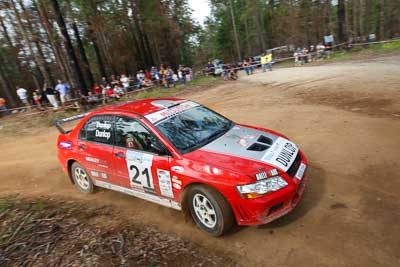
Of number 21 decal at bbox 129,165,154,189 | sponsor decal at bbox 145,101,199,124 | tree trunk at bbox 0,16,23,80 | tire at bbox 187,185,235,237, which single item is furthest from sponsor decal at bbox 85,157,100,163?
tree trunk at bbox 0,16,23,80

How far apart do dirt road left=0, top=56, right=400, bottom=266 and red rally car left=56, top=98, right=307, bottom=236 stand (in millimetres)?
331

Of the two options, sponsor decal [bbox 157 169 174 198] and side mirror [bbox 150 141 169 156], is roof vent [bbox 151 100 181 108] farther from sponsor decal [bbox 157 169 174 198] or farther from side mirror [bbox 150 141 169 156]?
sponsor decal [bbox 157 169 174 198]

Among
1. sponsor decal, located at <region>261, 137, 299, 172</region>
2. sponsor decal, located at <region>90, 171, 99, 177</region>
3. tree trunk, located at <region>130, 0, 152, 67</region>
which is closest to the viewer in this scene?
sponsor decal, located at <region>261, 137, 299, 172</region>

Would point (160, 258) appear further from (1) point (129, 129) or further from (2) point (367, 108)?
(2) point (367, 108)

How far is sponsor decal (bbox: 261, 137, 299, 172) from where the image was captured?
12.5 ft

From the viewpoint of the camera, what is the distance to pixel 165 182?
4129mm

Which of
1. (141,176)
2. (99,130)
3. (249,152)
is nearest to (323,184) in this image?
(249,152)

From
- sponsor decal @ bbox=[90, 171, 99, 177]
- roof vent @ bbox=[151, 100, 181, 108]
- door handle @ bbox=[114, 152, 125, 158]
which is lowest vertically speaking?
sponsor decal @ bbox=[90, 171, 99, 177]

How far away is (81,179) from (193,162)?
291 cm

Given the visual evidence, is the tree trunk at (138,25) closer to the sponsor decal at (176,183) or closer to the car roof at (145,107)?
the car roof at (145,107)

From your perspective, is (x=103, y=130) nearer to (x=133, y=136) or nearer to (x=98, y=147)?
(x=98, y=147)

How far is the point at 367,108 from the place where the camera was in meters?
8.38

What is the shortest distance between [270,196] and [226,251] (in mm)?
850

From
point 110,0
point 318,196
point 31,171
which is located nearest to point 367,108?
point 318,196
